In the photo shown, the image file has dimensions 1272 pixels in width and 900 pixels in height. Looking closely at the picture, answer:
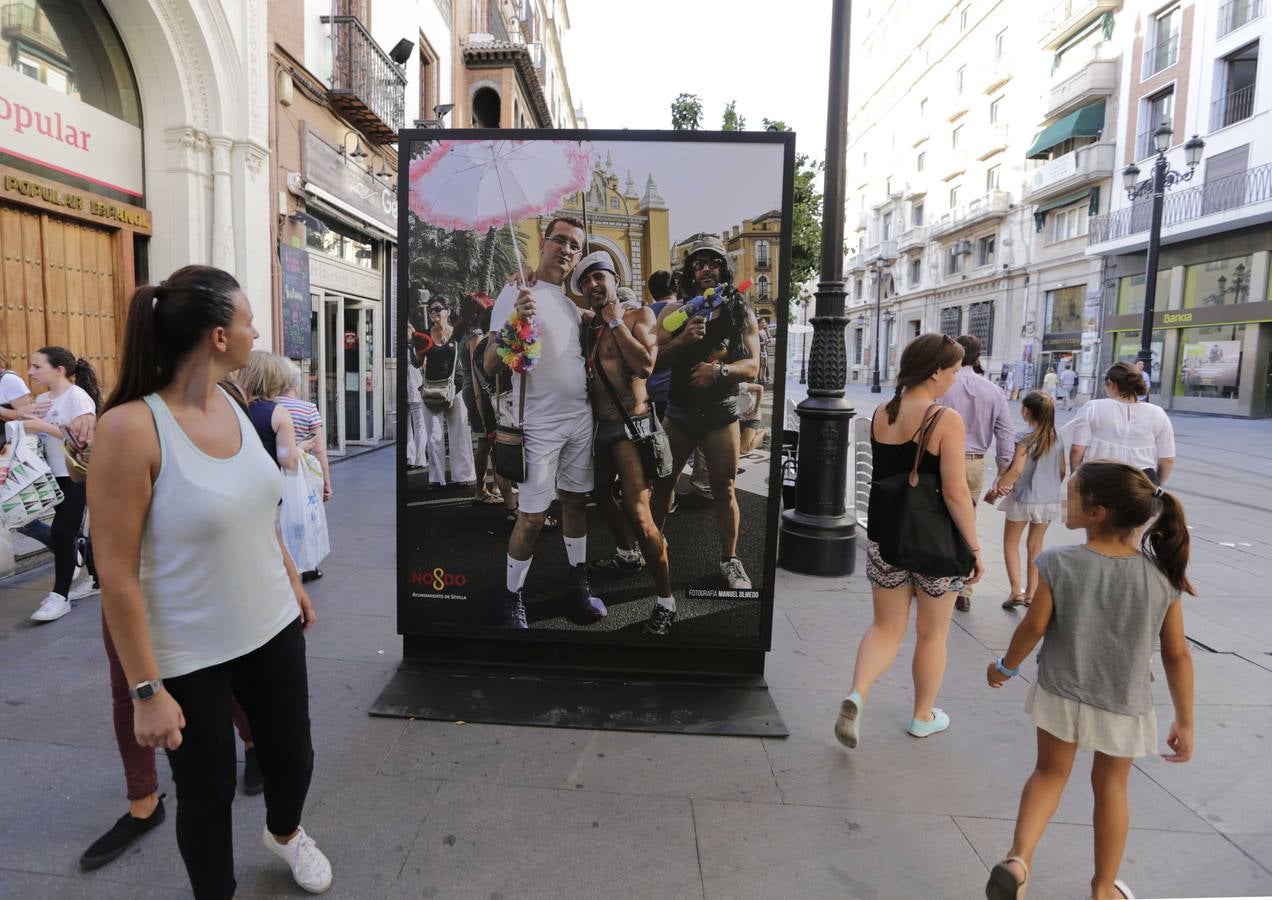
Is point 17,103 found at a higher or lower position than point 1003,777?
A: higher

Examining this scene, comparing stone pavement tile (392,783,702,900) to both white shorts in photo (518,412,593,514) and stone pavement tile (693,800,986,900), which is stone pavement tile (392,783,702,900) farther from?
white shorts in photo (518,412,593,514)

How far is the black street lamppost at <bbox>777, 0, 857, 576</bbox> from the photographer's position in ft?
19.8

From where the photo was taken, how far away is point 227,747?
6.61 feet

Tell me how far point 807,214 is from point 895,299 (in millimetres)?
30573

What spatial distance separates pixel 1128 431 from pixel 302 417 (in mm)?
5471

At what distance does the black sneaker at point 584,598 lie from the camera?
143 inches

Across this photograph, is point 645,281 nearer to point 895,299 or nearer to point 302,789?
point 302,789

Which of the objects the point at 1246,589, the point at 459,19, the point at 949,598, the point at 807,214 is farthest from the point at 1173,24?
the point at 949,598

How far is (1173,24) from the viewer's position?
26.8m

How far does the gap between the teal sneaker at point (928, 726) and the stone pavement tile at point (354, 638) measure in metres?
2.71

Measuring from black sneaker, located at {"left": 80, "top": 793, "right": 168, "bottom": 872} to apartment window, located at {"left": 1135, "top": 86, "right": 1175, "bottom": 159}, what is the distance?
112ft

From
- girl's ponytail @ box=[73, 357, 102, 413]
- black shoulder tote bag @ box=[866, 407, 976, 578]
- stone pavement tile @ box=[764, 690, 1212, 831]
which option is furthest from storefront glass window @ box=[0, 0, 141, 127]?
stone pavement tile @ box=[764, 690, 1212, 831]

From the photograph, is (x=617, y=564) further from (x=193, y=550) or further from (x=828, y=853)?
(x=193, y=550)

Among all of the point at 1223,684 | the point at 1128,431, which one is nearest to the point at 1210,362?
the point at 1128,431
